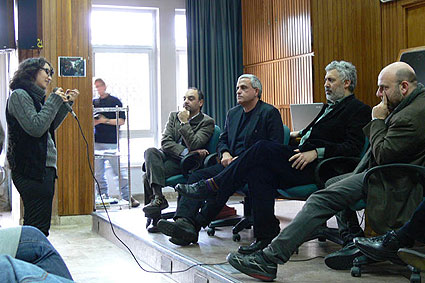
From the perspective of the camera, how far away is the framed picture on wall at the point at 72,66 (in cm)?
596

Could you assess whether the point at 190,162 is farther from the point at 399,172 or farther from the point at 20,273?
the point at 20,273

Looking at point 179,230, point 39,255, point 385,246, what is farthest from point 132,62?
point 39,255

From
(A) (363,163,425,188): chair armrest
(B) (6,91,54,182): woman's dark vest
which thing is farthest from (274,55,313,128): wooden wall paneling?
(A) (363,163,425,188): chair armrest

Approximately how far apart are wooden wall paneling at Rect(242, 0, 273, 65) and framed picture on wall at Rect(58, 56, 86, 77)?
8.59 feet

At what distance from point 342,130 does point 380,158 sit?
804mm

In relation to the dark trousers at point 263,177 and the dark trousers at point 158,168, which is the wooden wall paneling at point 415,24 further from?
the dark trousers at point 263,177

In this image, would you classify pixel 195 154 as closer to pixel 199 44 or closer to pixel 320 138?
pixel 320 138

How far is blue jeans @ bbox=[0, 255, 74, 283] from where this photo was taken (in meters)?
1.33

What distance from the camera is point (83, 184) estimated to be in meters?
6.04

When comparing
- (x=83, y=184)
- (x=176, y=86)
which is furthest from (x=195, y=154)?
(x=176, y=86)

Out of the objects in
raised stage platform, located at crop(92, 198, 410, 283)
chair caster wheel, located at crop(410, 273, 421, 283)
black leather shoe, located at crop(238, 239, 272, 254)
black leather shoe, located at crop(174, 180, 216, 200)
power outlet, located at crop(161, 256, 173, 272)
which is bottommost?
power outlet, located at crop(161, 256, 173, 272)

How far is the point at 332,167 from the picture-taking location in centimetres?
362

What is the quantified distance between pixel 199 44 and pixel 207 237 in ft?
14.3

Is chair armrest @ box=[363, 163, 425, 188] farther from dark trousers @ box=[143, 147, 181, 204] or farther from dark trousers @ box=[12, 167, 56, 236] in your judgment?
dark trousers @ box=[143, 147, 181, 204]
